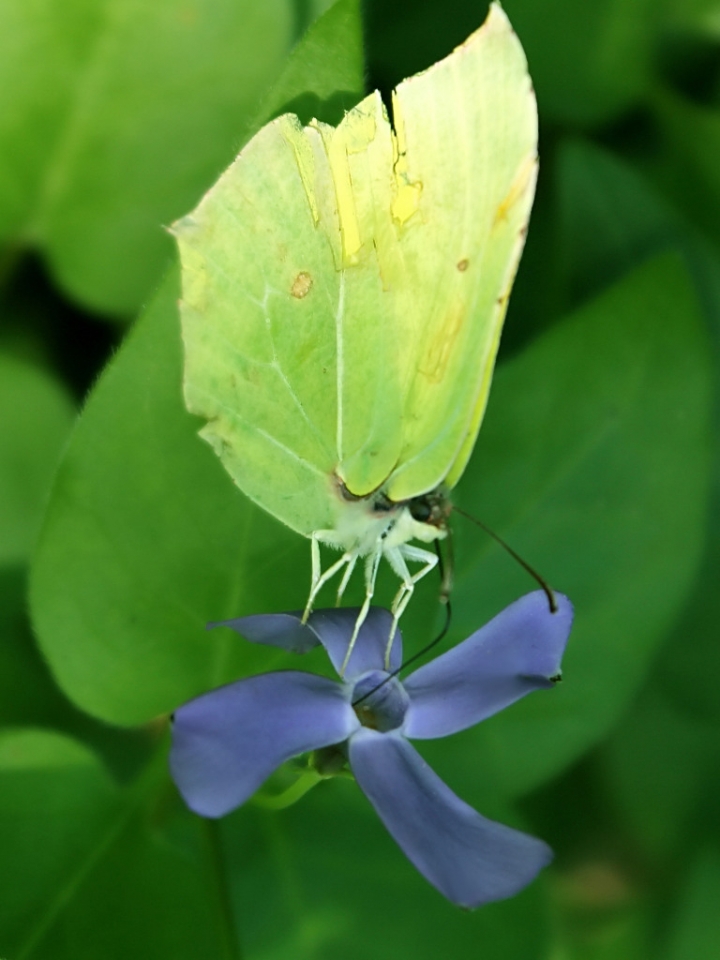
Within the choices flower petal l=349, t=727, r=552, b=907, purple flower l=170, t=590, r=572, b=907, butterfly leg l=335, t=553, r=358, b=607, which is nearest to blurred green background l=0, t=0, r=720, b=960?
butterfly leg l=335, t=553, r=358, b=607

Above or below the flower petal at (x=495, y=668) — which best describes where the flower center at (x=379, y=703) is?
below

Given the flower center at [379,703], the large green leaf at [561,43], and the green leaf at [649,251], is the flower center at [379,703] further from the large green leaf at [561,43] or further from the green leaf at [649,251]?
the large green leaf at [561,43]

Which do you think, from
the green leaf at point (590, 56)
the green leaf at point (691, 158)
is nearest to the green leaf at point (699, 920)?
the green leaf at point (691, 158)

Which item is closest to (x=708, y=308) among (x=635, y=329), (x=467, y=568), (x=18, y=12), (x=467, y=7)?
(x=635, y=329)

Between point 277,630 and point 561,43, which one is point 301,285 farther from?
point 561,43

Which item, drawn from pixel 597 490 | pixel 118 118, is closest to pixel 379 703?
pixel 597 490

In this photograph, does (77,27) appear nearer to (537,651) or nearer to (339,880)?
(537,651)

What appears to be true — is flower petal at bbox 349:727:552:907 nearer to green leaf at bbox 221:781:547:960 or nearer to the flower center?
the flower center

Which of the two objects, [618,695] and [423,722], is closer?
[423,722]
